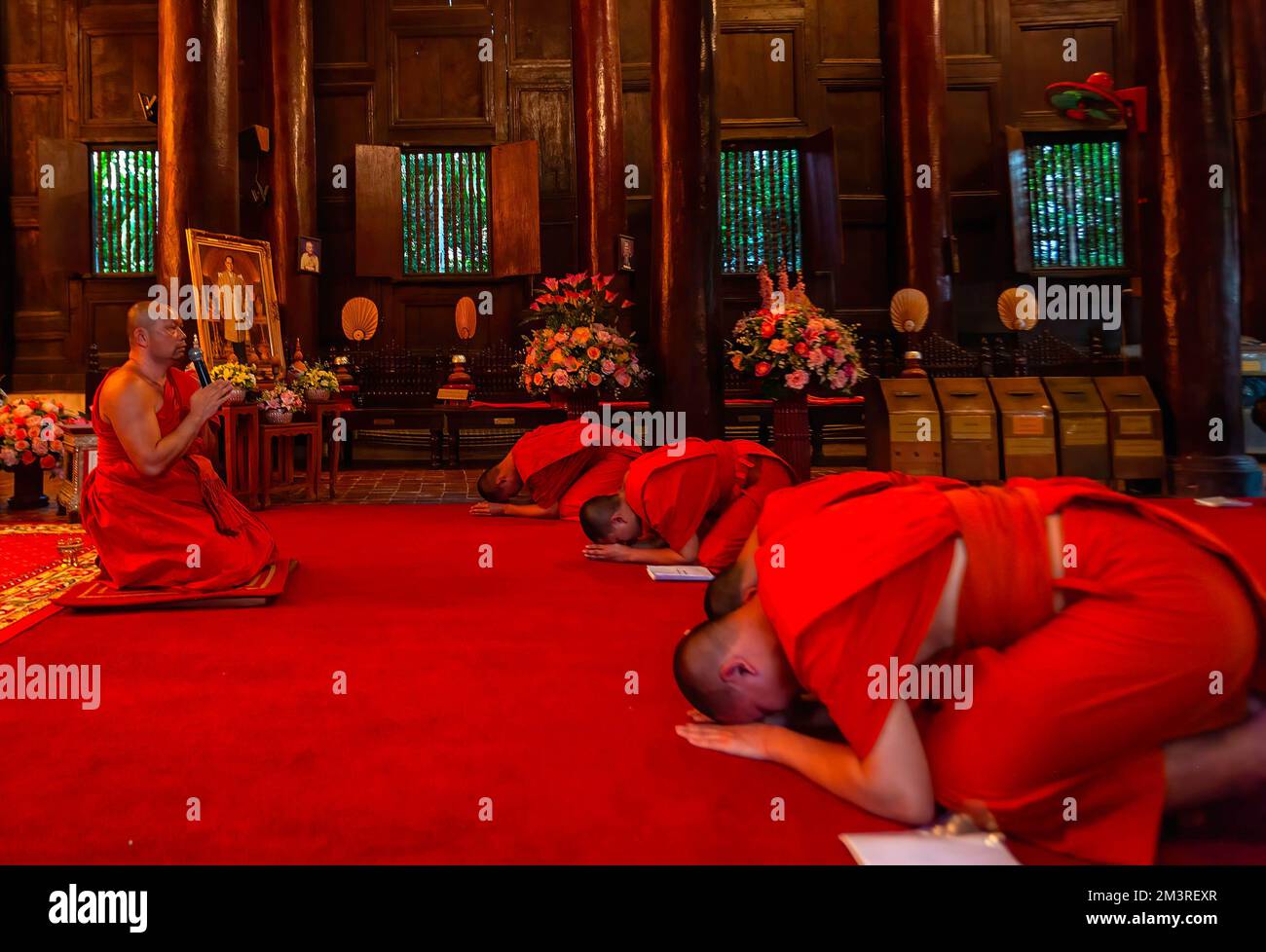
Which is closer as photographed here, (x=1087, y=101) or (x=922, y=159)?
(x=1087, y=101)

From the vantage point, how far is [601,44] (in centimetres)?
935

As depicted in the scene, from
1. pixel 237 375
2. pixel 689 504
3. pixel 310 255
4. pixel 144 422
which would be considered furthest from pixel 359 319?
pixel 689 504

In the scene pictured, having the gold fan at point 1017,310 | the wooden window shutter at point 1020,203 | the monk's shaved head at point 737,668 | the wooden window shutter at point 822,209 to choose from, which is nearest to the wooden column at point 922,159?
the wooden window shutter at point 822,209

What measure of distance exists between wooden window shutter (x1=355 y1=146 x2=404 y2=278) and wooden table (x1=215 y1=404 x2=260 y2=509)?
4.57 m

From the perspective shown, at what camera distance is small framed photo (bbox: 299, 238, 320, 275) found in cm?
988

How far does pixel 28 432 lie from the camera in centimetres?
593

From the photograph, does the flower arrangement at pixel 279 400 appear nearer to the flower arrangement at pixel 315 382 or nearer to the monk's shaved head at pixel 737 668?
the flower arrangement at pixel 315 382

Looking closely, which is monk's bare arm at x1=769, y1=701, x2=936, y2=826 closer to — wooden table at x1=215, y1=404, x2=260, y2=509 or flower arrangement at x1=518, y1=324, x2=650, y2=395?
flower arrangement at x1=518, y1=324, x2=650, y2=395

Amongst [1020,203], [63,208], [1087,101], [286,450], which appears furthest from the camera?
[1020,203]

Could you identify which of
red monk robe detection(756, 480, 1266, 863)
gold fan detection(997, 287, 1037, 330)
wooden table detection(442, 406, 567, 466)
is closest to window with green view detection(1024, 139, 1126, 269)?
gold fan detection(997, 287, 1037, 330)

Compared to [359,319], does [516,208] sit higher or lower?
higher

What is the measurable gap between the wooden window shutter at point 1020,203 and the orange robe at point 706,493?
790 centimetres

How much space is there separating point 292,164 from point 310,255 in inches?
37.1

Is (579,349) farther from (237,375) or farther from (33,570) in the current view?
(33,570)
